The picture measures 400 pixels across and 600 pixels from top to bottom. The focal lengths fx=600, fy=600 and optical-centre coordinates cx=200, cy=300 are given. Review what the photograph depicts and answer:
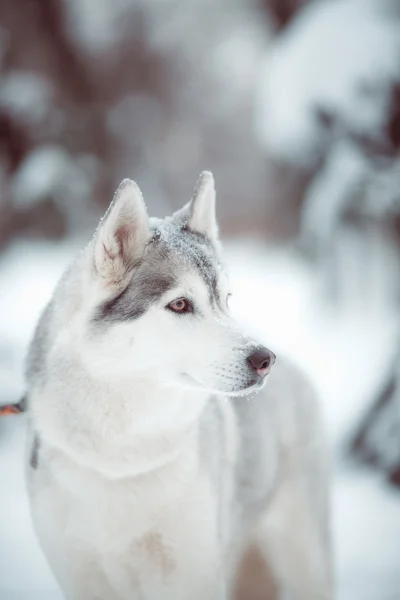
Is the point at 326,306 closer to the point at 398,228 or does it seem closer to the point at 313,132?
the point at 398,228

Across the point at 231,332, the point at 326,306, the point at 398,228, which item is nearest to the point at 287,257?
the point at 326,306

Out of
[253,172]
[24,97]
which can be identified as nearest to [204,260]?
[24,97]

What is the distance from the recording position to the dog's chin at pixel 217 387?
1.77m

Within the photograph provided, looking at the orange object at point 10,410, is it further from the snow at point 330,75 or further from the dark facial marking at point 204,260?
the snow at point 330,75

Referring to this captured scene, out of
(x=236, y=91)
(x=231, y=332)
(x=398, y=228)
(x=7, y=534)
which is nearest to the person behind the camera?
(x=231, y=332)

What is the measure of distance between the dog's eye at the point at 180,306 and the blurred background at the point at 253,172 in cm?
201

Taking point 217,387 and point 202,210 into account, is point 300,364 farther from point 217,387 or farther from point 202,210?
point 217,387

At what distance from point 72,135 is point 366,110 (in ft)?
22.5

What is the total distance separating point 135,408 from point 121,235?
0.54 metres

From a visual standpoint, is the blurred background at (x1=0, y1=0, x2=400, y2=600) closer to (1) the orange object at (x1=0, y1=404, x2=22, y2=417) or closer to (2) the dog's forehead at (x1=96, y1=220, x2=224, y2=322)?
(1) the orange object at (x1=0, y1=404, x2=22, y2=417)

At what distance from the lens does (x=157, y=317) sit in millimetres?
1802

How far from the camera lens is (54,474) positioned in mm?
1911

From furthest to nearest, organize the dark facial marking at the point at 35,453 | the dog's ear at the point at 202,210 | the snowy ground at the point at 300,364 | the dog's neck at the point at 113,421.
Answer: the snowy ground at the point at 300,364 < the dog's ear at the point at 202,210 < the dark facial marking at the point at 35,453 < the dog's neck at the point at 113,421

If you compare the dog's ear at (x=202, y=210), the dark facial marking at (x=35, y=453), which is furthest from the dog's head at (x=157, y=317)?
the dark facial marking at (x=35, y=453)
